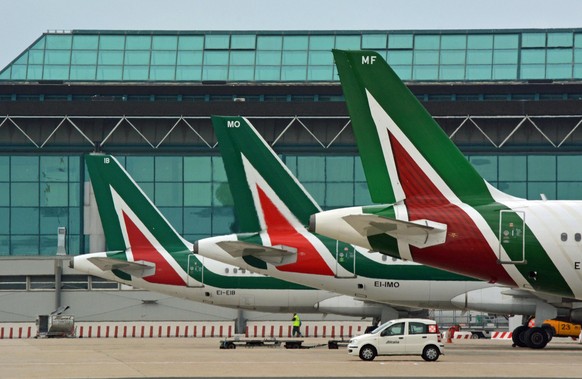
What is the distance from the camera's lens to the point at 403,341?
4462cm

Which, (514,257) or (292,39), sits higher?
(292,39)

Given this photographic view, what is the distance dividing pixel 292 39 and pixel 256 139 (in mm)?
42095

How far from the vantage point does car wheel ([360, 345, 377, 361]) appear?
4441 centimetres

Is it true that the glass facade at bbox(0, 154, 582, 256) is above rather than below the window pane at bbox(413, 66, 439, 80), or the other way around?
below

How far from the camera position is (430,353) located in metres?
44.0

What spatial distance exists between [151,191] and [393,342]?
167ft

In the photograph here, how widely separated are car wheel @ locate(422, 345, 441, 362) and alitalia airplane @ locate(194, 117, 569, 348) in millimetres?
9587

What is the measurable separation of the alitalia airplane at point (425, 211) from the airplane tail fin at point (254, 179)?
14.6 meters

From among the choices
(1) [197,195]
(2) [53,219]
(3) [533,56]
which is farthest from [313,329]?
(3) [533,56]

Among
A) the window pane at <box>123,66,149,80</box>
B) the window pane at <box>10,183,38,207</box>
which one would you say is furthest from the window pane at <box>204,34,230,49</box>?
the window pane at <box>10,183,38,207</box>

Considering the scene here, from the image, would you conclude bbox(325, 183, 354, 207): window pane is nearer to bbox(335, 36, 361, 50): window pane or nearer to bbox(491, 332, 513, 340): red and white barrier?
bbox(335, 36, 361, 50): window pane

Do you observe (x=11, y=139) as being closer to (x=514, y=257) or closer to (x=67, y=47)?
(x=67, y=47)

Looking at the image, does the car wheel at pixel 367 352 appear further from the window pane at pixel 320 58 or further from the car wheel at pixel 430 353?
the window pane at pixel 320 58

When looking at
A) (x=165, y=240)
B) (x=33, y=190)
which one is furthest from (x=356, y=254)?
(x=33, y=190)
